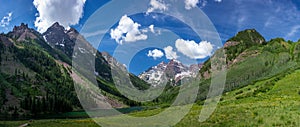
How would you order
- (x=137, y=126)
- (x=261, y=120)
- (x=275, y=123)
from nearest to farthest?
(x=275, y=123), (x=261, y=120), (x=137, y=126)

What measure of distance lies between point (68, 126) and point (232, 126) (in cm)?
2965

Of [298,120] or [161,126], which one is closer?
[298,120]

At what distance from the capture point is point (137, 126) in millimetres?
39938

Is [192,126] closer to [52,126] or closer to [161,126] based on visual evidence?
[161,126]

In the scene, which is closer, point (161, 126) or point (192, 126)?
point (192, 126)

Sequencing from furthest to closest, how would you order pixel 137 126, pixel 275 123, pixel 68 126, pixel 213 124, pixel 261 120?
pixel 68 126 → pixel 137 126 → pixel 213 124 → pixel 261 120 → pixel 275 123

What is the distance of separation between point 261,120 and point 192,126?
735 cm

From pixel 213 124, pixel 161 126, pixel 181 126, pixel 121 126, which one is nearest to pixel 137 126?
pixel 121 126

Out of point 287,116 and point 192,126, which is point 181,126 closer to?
point 192,126

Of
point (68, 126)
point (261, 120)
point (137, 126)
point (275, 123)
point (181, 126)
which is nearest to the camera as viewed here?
point (275, 123)

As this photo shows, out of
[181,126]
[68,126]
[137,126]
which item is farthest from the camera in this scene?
[68,126]

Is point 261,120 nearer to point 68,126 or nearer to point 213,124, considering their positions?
point 213,124

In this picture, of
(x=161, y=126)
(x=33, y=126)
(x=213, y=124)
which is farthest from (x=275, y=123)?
(x=33, y=126)

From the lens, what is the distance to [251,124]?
26375 millimetres
